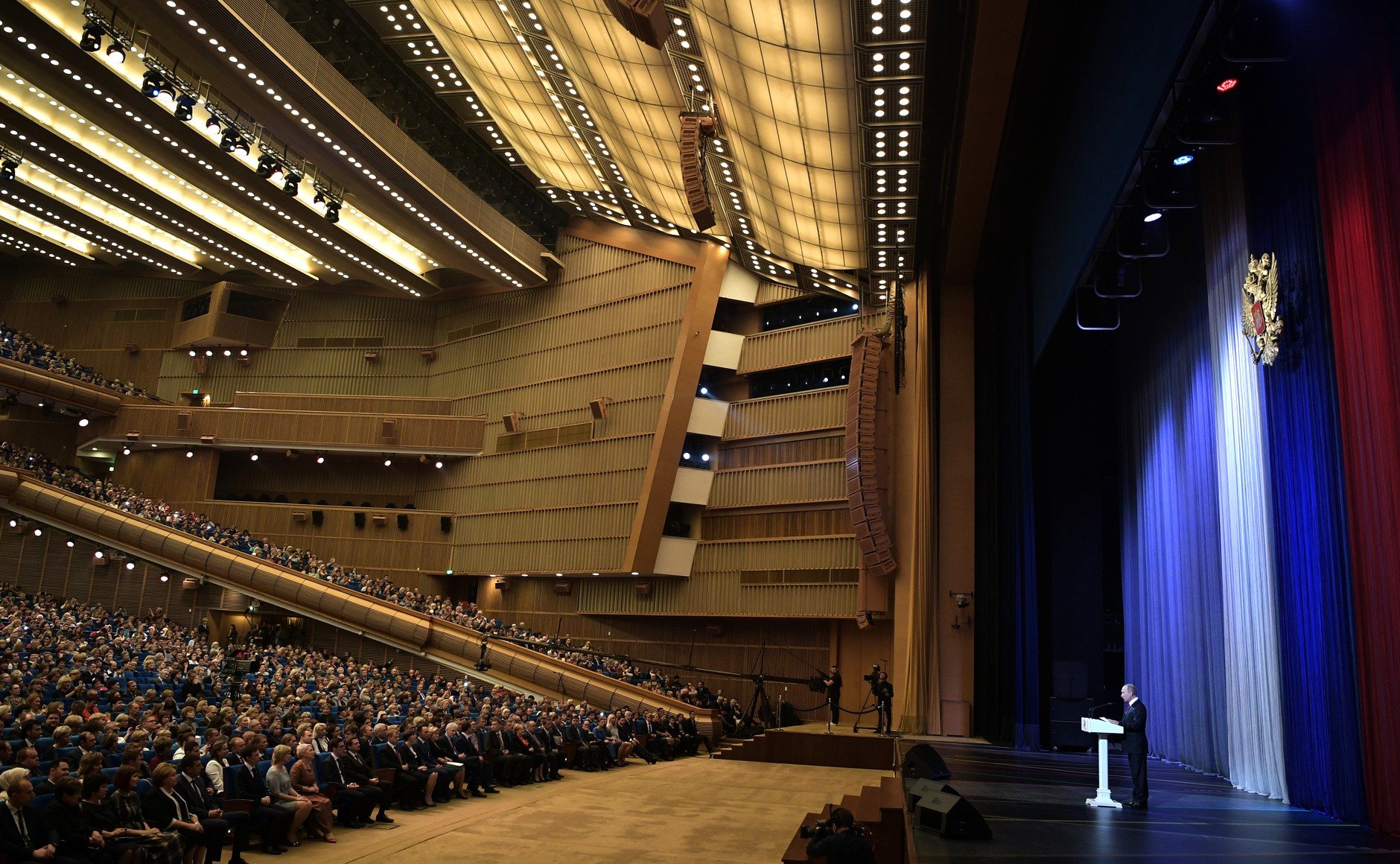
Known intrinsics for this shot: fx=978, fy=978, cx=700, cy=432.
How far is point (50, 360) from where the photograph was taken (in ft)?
86.6

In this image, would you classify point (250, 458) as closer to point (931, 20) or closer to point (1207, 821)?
point (931, 20)

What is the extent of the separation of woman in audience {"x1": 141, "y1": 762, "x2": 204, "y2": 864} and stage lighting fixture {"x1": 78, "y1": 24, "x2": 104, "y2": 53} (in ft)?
42.1

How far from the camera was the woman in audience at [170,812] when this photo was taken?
18.1ft

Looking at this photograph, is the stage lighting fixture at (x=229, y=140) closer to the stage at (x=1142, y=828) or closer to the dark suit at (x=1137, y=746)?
the stage at (x=1142, y=828)

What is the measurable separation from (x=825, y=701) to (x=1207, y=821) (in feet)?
47.1

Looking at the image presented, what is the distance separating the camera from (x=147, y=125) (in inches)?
705

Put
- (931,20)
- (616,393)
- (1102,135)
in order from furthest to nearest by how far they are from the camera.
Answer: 1. (616,393)
2. (931,20)
3. (1102,135)

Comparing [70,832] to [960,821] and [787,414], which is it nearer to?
[960,821]

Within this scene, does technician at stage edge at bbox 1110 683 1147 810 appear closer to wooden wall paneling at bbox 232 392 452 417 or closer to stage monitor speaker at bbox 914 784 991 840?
stage monitor speaker at bbox 914 784 991 840

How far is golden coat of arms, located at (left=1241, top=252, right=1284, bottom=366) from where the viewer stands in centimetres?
712

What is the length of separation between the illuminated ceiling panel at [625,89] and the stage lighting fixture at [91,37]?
643 cm

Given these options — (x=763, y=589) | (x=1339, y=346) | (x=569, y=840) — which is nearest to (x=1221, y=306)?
(x=1339, y=346)

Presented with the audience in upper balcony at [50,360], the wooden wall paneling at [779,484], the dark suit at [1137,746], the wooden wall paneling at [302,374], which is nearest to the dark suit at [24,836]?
the dark suit at [1137,746]

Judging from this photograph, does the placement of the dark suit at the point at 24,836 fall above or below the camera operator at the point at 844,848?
below
